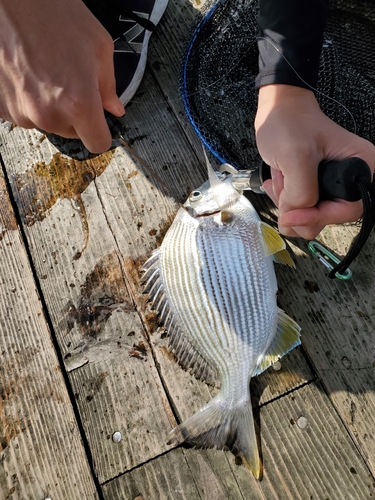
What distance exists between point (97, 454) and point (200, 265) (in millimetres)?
834

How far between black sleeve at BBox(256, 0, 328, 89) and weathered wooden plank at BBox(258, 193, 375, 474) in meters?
0.61

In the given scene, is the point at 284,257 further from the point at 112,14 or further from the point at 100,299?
the point at 112,14

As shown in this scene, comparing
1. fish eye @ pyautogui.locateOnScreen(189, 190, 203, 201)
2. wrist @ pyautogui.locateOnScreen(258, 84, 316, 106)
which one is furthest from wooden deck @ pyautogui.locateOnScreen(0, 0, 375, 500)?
wrist @ pyautogui.locateOnScreen(258, 84, 316, 106)

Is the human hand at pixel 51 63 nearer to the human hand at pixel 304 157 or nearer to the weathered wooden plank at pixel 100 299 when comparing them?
the human hand at pixel 304 157

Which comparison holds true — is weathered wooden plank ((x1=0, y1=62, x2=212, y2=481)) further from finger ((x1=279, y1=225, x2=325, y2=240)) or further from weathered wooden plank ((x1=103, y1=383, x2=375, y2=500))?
finger ((x1=279, y1=225, x2=325, y2=240))

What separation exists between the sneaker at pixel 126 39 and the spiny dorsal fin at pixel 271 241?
3.05ft

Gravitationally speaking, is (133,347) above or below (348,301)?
below

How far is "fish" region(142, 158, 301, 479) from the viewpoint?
1.29 metres

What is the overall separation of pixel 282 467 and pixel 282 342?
45 cm

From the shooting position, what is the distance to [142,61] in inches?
67.0

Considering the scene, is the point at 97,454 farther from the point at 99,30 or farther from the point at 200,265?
the point at 99,30

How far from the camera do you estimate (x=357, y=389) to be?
4.38ft

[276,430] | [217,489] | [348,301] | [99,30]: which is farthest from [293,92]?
[217,489]

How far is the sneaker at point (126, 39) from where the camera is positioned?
1.65 meters
